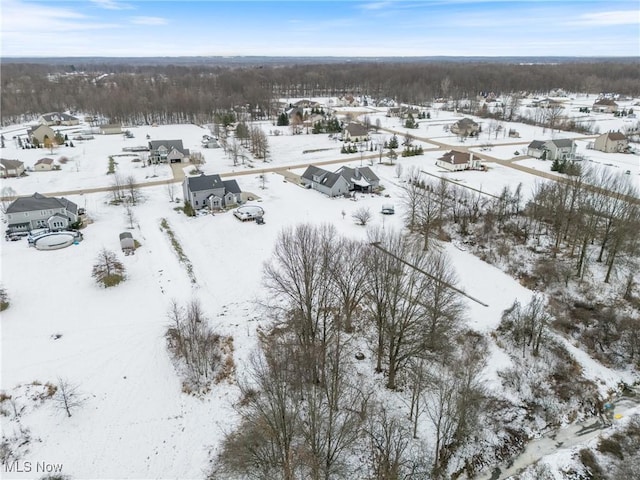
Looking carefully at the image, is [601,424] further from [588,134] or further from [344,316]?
[588,134]

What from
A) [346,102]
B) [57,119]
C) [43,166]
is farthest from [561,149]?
[57,119]

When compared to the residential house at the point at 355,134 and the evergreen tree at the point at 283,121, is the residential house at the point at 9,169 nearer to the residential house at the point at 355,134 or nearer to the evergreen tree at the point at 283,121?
the residential house at the point at 355,134

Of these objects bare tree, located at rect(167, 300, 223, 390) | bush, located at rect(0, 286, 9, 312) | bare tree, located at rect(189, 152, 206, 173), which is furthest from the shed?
bare tree, located at rect(189, 152, 206, 173)

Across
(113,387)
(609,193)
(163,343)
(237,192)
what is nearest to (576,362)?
(609,193)

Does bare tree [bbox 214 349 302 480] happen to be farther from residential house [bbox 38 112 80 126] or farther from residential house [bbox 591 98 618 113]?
residential house [bbox 591 98 618 113]

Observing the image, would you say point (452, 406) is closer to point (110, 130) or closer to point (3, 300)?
point (3, 300)

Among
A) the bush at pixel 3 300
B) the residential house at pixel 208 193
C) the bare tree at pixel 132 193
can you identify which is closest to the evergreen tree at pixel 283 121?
the bare tree at pixel 132 193
